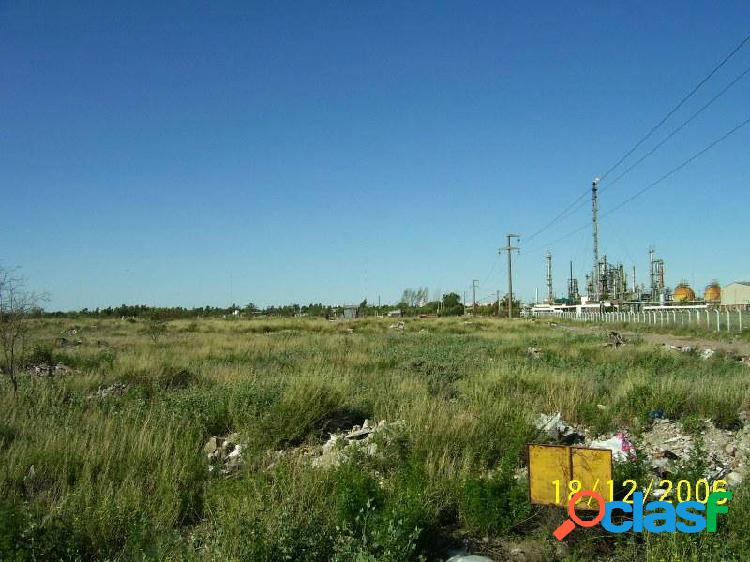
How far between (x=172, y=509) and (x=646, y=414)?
645cm

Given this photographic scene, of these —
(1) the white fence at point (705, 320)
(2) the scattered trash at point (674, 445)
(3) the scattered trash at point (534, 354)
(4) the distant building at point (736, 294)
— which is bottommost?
(2) the scattered trash at point (674, 445)

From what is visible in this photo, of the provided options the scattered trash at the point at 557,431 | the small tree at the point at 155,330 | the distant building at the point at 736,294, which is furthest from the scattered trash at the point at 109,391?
the distant building at the point at 736,294

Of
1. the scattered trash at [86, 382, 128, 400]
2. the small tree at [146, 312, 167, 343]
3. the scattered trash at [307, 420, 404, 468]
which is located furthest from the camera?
the small tree at [146, 312, 167, 343]

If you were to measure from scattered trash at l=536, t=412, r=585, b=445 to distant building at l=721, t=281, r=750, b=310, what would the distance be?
224ft

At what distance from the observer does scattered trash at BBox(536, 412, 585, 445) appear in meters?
6.48

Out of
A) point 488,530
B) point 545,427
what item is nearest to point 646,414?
point 545,427

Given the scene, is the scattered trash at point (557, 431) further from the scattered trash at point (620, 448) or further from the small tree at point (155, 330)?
the small tree at point (155, 330)

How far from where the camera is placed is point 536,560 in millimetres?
3980

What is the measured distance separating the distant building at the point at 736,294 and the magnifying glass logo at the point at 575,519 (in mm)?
71212

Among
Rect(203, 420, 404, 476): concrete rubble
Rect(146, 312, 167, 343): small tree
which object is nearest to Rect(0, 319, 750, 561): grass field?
Rect(203, 420, 404, 476): concrete rubble

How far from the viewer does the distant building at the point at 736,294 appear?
6500 cm

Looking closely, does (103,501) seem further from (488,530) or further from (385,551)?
(488,530)

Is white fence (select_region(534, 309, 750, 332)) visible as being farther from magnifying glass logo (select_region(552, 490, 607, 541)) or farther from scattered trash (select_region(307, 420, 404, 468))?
magnifying glass logo (select_region(552, 490, 607, 541))

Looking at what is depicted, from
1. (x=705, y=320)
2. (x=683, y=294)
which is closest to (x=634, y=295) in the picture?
(x=683, y=294)
